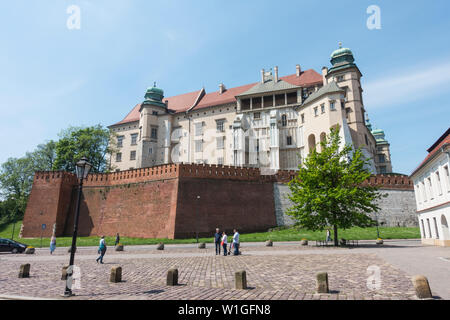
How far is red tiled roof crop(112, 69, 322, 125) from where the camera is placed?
54.7m

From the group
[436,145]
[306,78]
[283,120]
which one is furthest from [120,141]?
[436,145]

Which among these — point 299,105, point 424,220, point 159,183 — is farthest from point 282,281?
point 299,105

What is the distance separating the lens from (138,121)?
2458 inches

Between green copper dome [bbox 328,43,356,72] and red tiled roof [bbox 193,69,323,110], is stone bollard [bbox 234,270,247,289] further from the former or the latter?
red tiled roof [bbox 193,69,323,110]

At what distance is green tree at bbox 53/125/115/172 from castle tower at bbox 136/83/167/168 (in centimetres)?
610

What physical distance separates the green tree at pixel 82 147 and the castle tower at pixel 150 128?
6.10 metres

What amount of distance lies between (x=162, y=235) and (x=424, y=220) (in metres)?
24.3

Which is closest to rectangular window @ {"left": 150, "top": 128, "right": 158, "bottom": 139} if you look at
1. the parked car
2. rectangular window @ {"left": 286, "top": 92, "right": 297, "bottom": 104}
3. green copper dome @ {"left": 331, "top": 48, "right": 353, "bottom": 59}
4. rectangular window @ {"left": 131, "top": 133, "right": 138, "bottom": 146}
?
rectangular window @ {"left": 131, "top": 133, "right": 138, "bottom": 146}

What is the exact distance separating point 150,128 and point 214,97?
1492 cm

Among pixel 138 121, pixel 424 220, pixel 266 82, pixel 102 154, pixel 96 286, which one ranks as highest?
pixel 266 82

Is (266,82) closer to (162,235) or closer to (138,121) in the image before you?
(138,121)

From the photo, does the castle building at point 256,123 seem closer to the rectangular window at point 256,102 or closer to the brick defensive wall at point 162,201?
the rectangular window at point 256,102

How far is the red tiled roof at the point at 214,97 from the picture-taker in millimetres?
54719

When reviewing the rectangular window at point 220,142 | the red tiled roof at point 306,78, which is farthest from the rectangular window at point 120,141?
the red tiled roof at point 306,78
